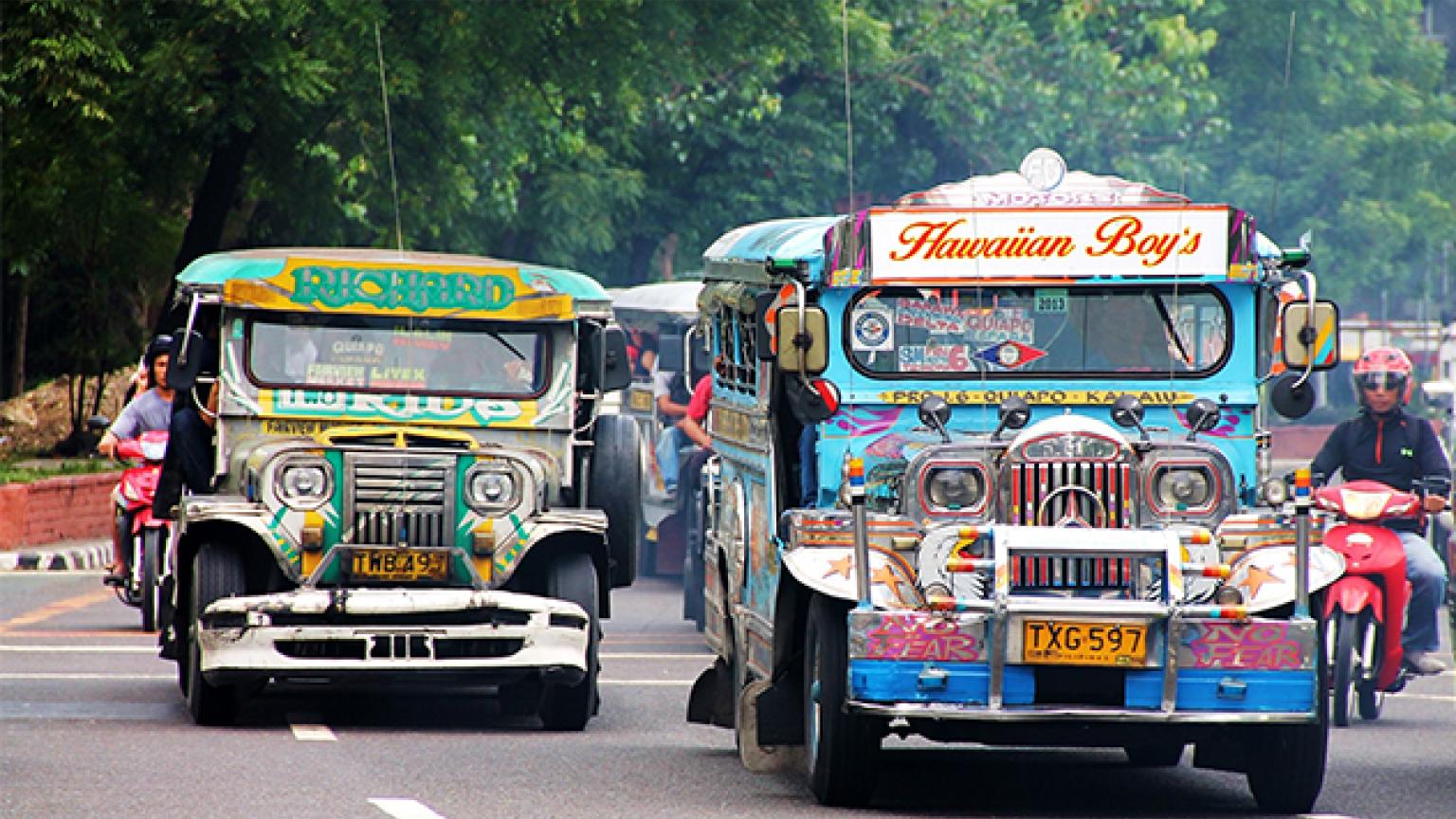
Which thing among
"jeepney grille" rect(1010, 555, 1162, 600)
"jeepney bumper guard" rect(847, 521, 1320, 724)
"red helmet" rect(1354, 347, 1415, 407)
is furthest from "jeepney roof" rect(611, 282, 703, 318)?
"jeepney bumper guard" rect(847, 521, 1320, 724)

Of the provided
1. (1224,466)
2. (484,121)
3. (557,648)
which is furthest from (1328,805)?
(484,121)

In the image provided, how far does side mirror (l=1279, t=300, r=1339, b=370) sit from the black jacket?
357cm

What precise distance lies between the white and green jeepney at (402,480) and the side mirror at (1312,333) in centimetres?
363

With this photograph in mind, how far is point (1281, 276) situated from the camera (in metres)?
10.6

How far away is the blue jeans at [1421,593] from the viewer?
1370cm

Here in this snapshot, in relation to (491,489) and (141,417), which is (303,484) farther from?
(141,417)

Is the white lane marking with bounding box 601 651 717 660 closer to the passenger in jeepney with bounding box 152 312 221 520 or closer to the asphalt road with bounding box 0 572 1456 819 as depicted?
the asphalt road with bounding box 0 572 1456 819

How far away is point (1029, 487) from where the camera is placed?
31.7 ft

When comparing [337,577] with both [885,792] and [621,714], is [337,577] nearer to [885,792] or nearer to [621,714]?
[621,714]

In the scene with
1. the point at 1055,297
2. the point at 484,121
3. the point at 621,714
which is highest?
the point at 484,121

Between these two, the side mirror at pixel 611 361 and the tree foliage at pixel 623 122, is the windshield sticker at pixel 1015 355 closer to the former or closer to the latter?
the side mirror at pixel 611 361

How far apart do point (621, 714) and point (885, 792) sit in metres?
3.32

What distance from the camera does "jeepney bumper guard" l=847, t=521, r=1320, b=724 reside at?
9102 mm

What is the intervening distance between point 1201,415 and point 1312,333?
1.69 feet
